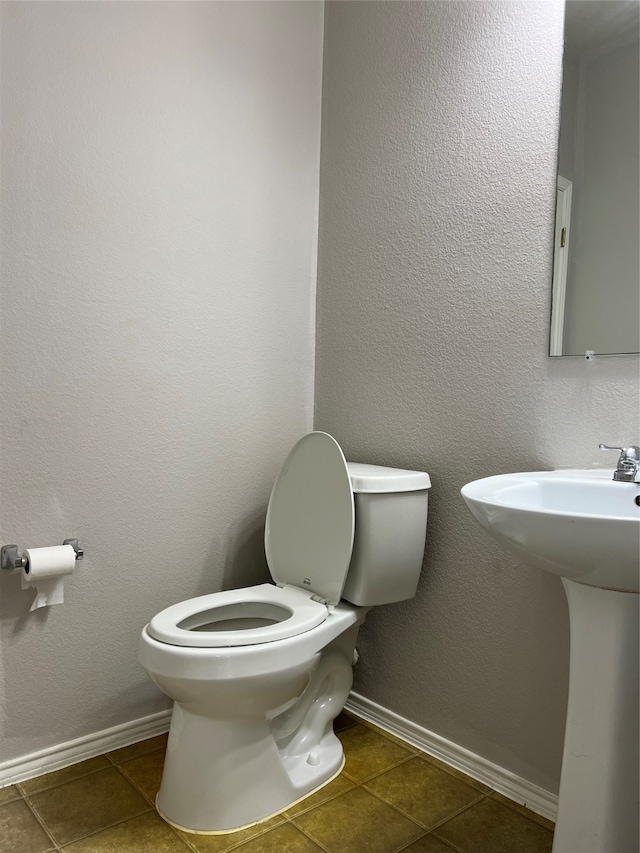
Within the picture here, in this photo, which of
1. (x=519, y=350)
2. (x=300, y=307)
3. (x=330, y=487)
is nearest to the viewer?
(x=519, y=350)

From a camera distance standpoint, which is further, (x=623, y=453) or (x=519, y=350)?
(x=519, y=350)

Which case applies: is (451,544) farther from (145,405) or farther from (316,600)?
(145,405)

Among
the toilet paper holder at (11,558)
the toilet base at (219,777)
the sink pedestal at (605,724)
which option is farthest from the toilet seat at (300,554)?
the sink pedestal at (605,724)

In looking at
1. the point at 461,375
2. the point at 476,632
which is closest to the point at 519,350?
the point at 461,375

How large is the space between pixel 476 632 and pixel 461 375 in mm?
657

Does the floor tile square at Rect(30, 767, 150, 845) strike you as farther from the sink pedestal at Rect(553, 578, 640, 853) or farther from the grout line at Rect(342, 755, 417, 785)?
the sink pedestal at Rect(553, 578, 640, 853)

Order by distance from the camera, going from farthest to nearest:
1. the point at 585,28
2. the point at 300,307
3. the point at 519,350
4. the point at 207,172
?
the point at 300,307, the point at 207,172, the point at 519,350, the point at 585,28

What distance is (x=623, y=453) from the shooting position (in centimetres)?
134

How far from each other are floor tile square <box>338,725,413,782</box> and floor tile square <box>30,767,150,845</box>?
20.8 inches

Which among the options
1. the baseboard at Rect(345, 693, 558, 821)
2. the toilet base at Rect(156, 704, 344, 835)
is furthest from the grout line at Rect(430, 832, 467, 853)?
the toilet base at Rect(156, 704, 344, 835)

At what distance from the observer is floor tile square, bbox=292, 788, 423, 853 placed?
4.79 feet

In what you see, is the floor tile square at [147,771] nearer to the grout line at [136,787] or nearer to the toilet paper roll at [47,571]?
the grout line at [136,787]

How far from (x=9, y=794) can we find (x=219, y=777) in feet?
1.73

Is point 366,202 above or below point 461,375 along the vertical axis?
above
